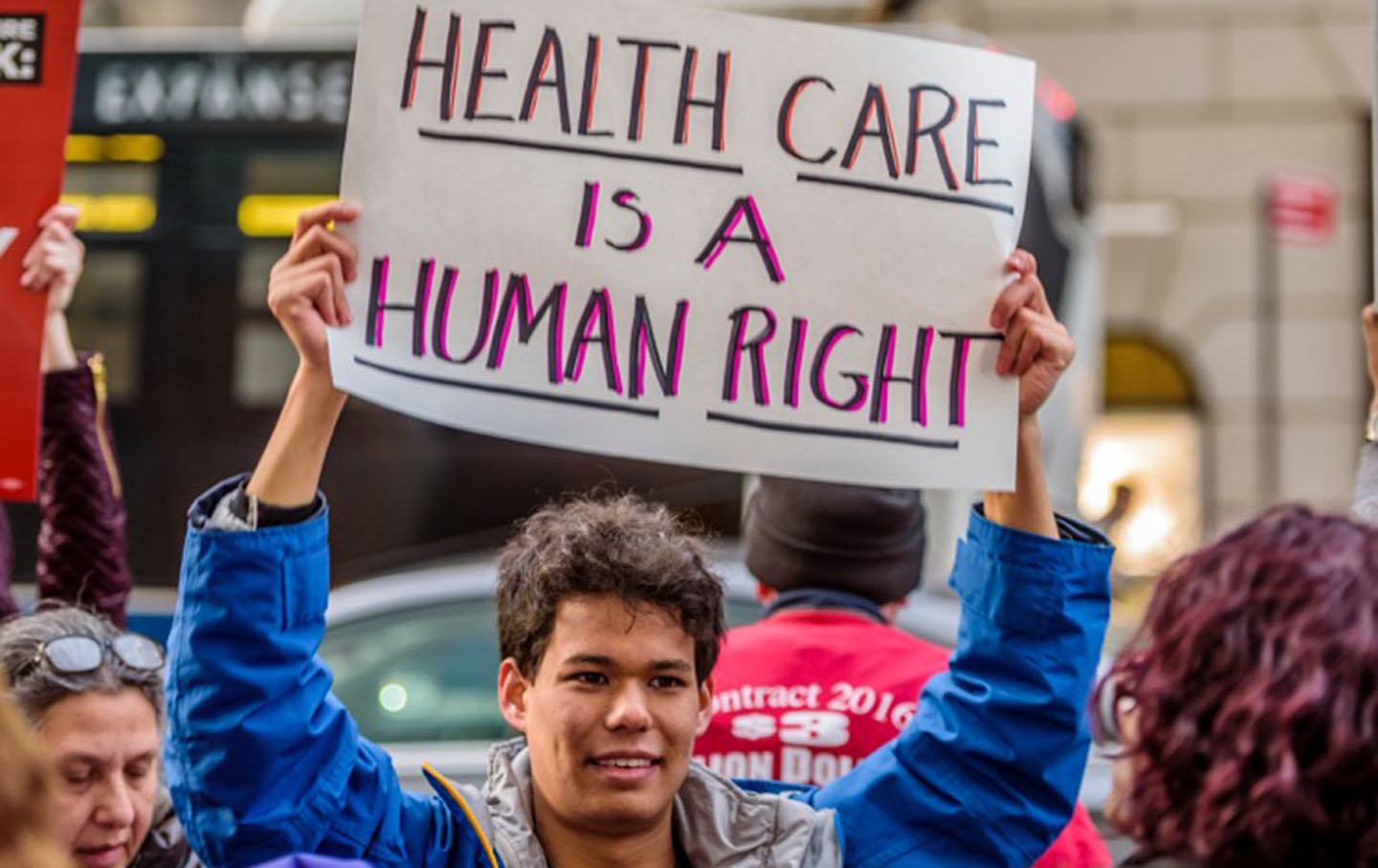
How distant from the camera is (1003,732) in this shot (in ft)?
8.29

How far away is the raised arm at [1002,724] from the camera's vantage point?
253cm

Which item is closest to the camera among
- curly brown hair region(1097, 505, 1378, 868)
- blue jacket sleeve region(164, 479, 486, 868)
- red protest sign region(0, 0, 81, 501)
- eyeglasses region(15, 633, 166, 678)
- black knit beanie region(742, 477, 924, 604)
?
curly brown hair region(1097, 505, 1378, 868)

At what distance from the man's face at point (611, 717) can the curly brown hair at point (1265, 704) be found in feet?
2.40

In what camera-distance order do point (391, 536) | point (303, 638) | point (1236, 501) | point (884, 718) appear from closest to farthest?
point (303, 638) < point (884, 718) < point (391, 536) < point (1236, 501)

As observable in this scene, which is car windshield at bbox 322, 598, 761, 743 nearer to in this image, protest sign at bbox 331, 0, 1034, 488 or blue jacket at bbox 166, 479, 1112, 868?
protest sign at bbox 331, 0, 1034, 488

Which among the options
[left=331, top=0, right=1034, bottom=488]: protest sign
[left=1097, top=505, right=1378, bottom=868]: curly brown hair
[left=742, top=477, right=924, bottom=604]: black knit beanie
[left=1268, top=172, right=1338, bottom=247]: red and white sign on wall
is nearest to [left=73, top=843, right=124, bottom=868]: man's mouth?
[left=331, top=0, right=1034, bottom=488]: protest sign

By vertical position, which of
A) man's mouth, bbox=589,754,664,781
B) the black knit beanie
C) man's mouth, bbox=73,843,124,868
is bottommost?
man's mouth, bbox=73,843,124,868

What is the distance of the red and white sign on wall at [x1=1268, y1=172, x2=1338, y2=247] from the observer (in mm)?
14625

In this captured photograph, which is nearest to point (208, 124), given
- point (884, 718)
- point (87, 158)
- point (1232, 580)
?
point (87, 158)

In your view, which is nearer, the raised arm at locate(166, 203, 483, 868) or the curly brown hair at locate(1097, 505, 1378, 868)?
the curly brown hair at locate(1097, 505, 1378, 868)

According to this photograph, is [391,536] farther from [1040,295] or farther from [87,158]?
[1040,295]

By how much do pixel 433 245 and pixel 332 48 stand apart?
6.71 metres

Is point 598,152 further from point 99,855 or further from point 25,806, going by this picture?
point 25,806

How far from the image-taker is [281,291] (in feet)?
8.27
